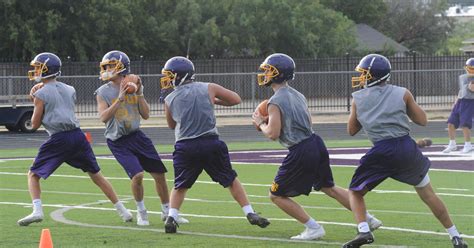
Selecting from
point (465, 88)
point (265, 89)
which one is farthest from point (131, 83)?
point (265, 89)

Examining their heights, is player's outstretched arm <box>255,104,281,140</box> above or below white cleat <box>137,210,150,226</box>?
above

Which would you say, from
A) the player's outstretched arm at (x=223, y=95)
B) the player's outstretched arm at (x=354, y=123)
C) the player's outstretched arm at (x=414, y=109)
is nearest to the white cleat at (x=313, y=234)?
the player's outstretched arm at (x=354, y=123)

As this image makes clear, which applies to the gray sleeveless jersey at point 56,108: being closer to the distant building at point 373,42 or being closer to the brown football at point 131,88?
the brown football at point 131,88

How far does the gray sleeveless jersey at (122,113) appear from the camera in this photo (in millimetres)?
12453

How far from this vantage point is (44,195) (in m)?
16.1

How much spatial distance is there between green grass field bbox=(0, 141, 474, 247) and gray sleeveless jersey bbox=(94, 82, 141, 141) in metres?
1.08

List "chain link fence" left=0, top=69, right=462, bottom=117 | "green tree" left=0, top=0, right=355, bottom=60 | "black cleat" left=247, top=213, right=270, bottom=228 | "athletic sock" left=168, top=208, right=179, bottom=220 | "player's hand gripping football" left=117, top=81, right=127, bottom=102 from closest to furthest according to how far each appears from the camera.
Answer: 1. "black cleat" left=247, top=213, right=270, bottom=228
2. "athletic sock" left=168, top=208, right=179, bottom=220
3. "player's hand gripping football" left=117, top=81, right=127, bottom=102
4. "chain link fence" left=0, top=69, right=462, bottom=117
5. "green tree" left=0, top=0, right=355, bottom=60

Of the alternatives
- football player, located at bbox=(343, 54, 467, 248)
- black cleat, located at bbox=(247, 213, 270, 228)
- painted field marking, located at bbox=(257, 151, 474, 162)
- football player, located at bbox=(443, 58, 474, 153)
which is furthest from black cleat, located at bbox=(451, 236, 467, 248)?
painted field marking, located at bbox=(257, 151, 474, 162)

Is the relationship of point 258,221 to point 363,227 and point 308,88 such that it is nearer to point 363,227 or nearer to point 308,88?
point 363,227

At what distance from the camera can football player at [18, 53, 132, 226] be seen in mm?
12523

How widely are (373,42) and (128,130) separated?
191 feet

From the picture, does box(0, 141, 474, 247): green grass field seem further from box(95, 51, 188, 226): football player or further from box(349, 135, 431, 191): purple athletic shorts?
box(349, 135, 431, 191): purple athletic shorts

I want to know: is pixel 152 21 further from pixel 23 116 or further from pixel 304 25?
pixel 23 116

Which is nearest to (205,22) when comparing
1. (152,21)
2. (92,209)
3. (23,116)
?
(152,21)
